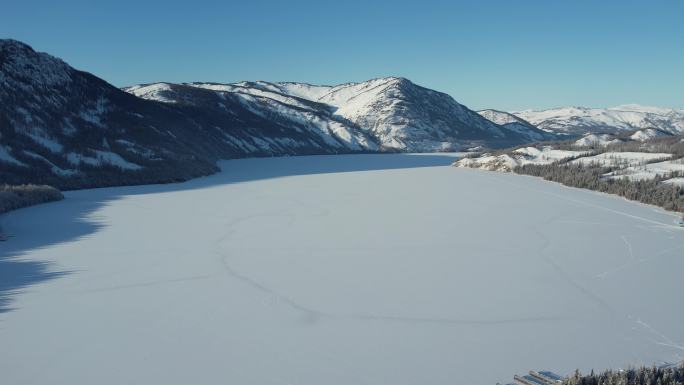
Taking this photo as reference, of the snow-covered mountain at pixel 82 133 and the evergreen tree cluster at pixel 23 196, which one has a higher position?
the snow-covered mountain at pixel 82 133

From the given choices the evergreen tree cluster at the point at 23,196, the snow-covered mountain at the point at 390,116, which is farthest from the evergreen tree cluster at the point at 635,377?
the snow-covered mountain at the point at 390,116

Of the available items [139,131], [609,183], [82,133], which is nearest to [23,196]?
[82,133]

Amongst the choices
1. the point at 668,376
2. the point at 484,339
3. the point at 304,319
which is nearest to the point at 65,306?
the point at 304,319

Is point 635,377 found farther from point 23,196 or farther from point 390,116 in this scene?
point 390,116

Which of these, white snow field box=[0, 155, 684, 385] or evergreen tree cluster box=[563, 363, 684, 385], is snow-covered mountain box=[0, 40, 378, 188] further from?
evergreen tree cluster box=[563, 363, 684, 385]

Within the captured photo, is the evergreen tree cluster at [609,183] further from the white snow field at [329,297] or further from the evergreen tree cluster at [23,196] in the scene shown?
the evergreen tree cluster at [23,196]

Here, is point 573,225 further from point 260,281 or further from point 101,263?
point 101,263

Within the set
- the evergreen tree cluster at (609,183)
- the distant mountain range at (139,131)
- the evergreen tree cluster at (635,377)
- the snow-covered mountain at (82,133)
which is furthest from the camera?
the distant mountain range at (139,131)
